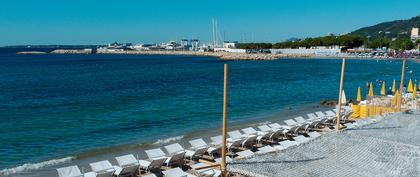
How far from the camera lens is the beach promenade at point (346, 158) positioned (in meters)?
7.98

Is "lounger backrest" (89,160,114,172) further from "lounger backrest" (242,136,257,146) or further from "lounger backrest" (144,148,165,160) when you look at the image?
"lounger backrest" (242,136,257,146)

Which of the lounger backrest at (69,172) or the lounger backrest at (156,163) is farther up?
the lounger backrest at (69,172)

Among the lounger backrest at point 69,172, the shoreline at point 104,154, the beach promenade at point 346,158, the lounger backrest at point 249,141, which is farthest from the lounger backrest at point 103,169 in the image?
the lounger backrest at point 249,141

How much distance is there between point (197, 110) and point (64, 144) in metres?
9.81

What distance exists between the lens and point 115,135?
1719 cm

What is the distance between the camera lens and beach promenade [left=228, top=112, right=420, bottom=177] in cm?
798

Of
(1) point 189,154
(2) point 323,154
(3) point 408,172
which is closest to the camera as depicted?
(3) point 408,172

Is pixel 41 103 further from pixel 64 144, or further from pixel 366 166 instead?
pixel 366 166

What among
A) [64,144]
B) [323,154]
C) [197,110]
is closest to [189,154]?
[323,154]

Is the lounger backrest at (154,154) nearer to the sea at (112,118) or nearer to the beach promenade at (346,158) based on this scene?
the sea at (112,118)

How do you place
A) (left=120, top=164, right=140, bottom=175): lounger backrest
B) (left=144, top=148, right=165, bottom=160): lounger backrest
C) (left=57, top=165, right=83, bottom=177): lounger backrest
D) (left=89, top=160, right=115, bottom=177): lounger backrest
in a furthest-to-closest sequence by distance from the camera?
(left=144, top=148, right=165, bottom=160): lounger backrest, (left=120, top=164, right=140, bottom=175): lounger backrest, (left=89, top=160, right=115, bottom=177): lounger backrest, (left=57, top=165, right=83, bottom=177): lounger backrest

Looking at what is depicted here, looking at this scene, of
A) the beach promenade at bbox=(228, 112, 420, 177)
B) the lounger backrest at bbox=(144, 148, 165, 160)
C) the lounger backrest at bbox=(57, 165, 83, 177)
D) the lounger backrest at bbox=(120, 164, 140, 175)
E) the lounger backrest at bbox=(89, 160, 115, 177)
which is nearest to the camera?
the beach promenade at bbox=(228, 112, 420, 177)

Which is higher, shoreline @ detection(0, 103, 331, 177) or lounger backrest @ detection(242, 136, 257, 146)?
lounger backrest @ detection(242, 136, 257, 146)

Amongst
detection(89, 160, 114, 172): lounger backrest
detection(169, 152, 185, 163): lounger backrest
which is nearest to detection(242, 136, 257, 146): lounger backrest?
detection(169, 152, 185, 163): lounger backrest
